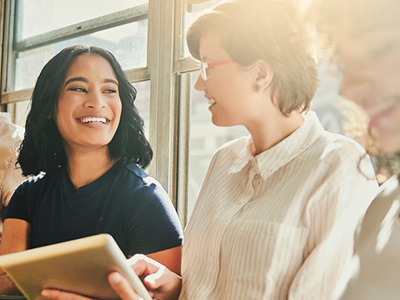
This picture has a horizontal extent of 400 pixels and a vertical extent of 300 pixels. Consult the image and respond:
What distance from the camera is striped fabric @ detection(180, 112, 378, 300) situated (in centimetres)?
116

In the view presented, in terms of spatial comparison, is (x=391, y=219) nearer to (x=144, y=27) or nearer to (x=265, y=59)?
(x=265, y=59)

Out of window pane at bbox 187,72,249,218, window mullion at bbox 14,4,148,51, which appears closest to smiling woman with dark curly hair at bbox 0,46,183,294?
window pane at bbox 187,72,249,218

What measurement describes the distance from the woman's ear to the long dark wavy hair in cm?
75

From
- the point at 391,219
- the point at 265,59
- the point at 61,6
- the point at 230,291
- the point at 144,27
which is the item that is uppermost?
the point at 61,6

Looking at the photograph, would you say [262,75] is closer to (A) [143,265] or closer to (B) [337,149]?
(B) [337,149]

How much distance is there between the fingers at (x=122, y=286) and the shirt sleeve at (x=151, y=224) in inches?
14.9

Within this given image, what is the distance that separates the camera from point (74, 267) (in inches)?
49.1

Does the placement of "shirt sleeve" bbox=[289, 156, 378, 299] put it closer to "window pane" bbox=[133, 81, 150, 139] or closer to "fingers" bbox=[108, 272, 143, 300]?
"fingers" bbox=[108, 272, 143, 300]

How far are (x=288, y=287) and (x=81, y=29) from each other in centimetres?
198

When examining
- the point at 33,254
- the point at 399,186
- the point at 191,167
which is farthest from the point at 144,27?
the point at 399,186

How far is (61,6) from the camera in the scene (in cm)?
291

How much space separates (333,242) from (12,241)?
1.27m

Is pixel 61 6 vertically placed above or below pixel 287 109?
above

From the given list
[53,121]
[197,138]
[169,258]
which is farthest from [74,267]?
[197,138]
